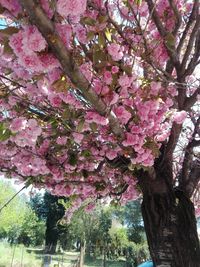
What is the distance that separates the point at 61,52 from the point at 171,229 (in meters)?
3.13

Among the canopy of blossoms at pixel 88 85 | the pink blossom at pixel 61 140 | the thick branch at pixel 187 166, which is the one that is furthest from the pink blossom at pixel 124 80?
the thick branch at pixel 187 166

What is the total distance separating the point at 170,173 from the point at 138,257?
67.9ft

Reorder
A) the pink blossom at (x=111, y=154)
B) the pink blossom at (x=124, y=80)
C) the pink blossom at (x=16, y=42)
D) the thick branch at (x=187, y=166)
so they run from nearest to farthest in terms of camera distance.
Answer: the pink blossom at (x=16, y=42) < the pink blossom at (x=124, y=80) < the pink blossom at (x=111, y=154) < the thick branch at (x=187, y=166)

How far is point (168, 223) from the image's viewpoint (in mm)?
5027

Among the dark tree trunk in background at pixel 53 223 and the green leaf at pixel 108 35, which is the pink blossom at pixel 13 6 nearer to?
the green leaf at pixel 108 35

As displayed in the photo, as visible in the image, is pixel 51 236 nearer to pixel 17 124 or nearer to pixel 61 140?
pixel 61 140

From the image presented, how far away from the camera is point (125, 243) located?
102 ft

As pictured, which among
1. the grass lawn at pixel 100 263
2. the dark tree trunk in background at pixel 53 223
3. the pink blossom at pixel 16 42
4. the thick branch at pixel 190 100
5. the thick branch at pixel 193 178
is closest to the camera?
the pink blossom at pixel 16 42

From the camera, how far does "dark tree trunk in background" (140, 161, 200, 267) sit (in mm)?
4879

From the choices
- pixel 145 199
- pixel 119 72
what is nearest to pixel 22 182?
pixel 145 199

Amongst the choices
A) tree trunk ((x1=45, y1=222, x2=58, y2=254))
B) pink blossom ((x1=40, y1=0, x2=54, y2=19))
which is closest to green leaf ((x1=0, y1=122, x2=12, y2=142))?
pink blossom ((x1=40, y1=0, x2=54, y2=19))

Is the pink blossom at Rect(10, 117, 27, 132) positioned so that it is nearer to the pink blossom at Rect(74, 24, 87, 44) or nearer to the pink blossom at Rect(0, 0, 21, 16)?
the pink blossom at Rect(74, 24, 87, 44)

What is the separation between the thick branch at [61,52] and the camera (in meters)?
2.28

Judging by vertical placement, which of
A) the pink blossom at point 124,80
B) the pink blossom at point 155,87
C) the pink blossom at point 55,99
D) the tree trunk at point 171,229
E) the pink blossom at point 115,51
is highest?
the pink blossom at point 155,87
